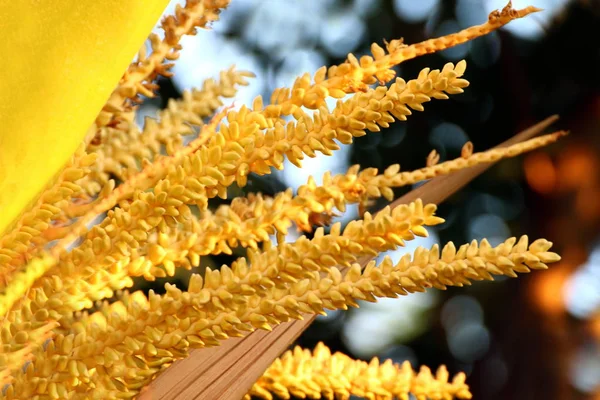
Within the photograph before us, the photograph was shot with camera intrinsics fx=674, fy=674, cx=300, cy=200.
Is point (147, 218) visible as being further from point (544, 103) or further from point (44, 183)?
point (544, 103)

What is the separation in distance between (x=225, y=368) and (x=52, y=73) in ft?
0.34

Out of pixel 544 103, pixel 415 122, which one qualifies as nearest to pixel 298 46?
pixel 415 122

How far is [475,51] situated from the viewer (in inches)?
32.0

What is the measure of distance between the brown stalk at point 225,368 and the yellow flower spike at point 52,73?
2.8 inches

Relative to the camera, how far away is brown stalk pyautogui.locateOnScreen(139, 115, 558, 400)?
0.19 meters

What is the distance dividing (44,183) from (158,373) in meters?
0.06

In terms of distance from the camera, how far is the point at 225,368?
20cm

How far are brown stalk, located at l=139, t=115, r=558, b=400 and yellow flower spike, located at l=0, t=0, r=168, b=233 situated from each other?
7 cm

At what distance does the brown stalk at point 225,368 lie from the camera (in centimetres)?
19

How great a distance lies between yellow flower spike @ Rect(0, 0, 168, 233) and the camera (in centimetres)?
14

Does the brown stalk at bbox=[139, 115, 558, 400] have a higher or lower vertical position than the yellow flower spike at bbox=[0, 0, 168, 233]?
lower

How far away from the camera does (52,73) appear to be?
0.14m

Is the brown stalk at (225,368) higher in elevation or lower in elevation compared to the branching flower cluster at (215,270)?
lower

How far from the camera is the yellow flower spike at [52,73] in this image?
14 centimetres
